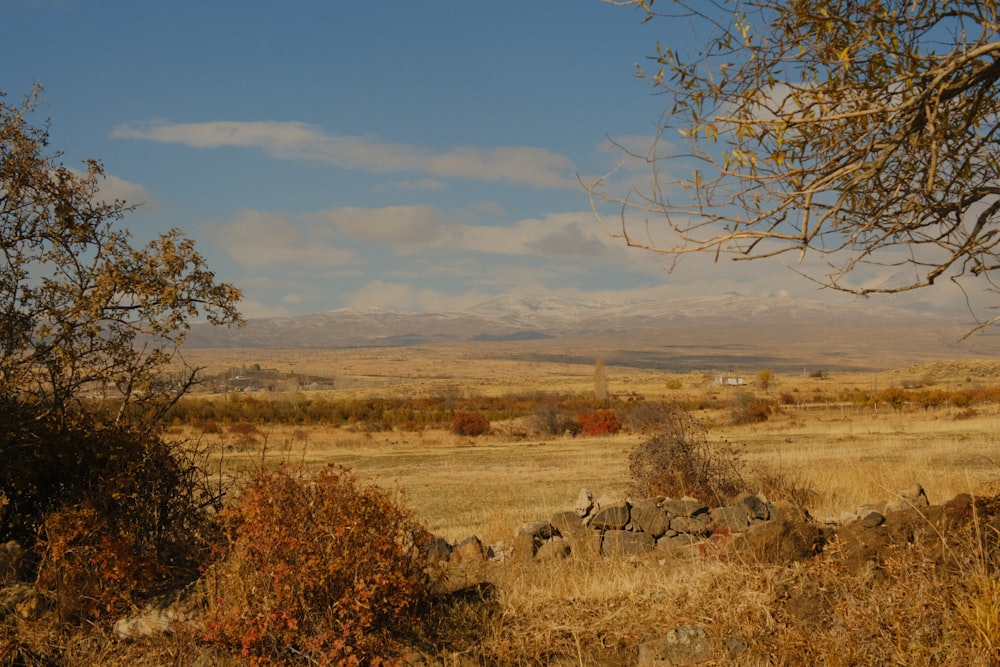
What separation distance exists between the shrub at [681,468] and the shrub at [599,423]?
33.1 meters

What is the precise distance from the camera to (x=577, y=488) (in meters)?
24.1

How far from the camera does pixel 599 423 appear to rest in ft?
173

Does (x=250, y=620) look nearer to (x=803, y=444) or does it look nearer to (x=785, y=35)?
(x=785, y=35)

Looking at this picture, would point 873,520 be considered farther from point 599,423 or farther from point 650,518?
point 599,423

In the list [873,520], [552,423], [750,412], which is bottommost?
[552,423]

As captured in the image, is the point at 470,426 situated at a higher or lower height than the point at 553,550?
lower

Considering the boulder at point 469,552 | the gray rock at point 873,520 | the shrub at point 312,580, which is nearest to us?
the shrub at point 312,580

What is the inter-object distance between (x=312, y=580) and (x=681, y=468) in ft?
33.2

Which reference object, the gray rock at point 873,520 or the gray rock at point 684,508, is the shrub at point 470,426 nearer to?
the gray rock at point 684,508

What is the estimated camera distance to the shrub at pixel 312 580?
7.05m

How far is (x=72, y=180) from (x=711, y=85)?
23.9 ft

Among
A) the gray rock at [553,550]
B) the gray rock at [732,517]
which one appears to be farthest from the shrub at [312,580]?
the gray rock at [732,517]

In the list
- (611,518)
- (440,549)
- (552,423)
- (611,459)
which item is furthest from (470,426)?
(440,549)

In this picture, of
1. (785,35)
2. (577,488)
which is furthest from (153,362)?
(577,488)
